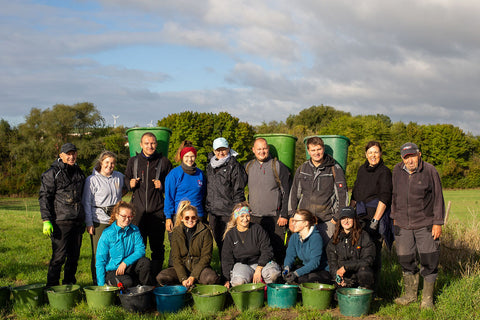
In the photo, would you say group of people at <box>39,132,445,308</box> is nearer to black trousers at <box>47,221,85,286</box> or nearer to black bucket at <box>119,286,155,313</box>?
black trousers at <box>47,221,85,286</box>

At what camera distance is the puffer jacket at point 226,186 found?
595 cm

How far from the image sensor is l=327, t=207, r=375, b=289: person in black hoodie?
517 centimetres

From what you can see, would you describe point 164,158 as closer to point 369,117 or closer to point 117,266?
point 117,266

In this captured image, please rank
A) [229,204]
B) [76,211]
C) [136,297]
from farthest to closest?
[229,204]
[76,211]
[136,297]

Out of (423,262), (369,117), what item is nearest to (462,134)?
(369,117)

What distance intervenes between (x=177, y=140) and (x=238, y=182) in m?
42.0

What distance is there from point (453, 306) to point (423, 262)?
1.95 feet

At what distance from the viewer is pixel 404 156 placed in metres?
5.16

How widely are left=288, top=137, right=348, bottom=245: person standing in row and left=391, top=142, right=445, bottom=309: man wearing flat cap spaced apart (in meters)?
0.74

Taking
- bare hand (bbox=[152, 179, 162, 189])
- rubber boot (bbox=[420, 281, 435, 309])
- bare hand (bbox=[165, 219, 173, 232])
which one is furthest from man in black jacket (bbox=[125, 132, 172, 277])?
rubber boot (bbox=[420, 281, 435, 309])

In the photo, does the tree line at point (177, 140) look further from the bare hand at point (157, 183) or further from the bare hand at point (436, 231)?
the bare hand at point (436, 231)

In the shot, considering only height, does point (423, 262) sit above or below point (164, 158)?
below

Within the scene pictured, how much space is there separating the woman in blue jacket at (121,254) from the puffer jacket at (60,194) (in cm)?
52

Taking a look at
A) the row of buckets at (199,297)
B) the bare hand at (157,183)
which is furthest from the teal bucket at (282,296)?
the bare hand at (157,183)
